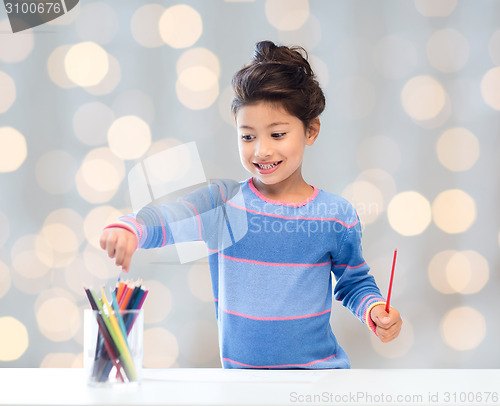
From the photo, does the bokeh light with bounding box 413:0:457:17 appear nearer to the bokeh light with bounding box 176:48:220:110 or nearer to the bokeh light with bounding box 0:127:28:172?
the bokeh light with bounding box 176:48:220:110

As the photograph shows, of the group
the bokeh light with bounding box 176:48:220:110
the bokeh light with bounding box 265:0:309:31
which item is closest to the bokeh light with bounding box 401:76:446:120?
the bokeh light with bounding box 265:0:309:31

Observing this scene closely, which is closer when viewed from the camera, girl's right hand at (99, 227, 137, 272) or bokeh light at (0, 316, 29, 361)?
girl's right hand at (99, 227, 137, 272)

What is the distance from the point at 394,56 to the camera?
1288mm

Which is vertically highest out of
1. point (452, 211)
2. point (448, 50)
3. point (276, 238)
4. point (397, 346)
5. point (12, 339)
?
point (448, 50)

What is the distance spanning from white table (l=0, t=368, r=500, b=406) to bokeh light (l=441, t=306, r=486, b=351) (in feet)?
2.11

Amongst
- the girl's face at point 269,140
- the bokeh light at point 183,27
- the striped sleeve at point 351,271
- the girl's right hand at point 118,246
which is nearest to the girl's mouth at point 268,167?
the girl's face at point 269,140

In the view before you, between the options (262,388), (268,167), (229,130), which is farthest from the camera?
(229,130)

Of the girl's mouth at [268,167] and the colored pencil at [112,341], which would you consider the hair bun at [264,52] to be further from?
the colored pencil at [112,341]

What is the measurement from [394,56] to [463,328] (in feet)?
2.18

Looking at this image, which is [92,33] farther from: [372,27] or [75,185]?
[372,27]

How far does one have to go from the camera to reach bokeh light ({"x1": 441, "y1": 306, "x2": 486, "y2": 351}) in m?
1.30

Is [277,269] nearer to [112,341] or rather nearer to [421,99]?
[112,341]

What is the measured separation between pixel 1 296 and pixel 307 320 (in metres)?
0.81

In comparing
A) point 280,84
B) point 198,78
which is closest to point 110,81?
point 198,78
